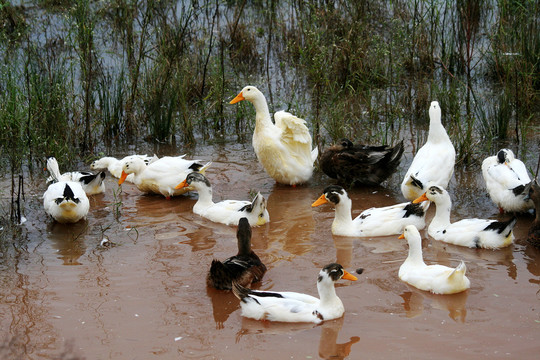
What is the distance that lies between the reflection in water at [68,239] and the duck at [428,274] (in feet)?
9.14

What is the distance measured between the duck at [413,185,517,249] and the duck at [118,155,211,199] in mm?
2614

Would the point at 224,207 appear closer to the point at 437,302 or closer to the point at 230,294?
the point at 230,294

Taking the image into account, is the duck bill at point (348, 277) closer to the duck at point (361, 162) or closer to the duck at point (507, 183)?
the duck at point (507, 183)

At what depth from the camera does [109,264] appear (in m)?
6.67

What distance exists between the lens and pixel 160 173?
8.50m

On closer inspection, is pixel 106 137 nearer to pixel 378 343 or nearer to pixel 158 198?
pixel 158 198

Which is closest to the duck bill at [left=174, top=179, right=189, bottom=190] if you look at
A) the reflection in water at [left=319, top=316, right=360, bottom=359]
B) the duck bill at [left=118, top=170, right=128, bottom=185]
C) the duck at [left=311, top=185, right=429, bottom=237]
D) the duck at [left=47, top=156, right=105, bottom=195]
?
the duck bill at [left=118, top=170, right=128, bottom=185]

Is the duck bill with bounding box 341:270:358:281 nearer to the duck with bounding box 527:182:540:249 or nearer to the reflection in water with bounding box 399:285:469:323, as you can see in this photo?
the reflection in water with bounding box 399:285:469:323

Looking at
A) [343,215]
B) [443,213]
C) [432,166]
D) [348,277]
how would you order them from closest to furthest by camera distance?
[348,277], [443,213], [343,215], [432,166]

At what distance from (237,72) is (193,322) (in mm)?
7558

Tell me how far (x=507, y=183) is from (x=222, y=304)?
3199 mm

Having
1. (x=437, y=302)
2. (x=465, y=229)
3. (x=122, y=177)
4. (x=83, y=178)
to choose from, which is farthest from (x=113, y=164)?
(x=437, y=302)

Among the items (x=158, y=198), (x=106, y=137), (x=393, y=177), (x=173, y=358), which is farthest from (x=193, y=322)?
(x=106, y=137)

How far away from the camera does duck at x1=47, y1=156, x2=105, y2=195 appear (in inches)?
337
